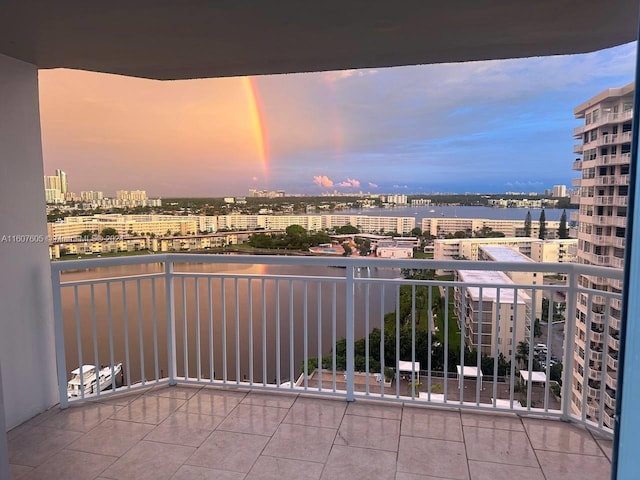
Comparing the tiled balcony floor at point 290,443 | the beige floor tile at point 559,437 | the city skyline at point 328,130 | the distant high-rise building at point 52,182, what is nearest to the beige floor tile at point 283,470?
the tiled balcony floor at point 290,443

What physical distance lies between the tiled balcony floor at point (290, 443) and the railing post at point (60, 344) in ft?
0.40

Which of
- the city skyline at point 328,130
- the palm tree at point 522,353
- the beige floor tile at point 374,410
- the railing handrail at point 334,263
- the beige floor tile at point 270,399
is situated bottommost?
the beige floor tile at point 374,410

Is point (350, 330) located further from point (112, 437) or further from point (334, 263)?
point (112, 437)

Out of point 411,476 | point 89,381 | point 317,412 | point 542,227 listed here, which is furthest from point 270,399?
point 542,227

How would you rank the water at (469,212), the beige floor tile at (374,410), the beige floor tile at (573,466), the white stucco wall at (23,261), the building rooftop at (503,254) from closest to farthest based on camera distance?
the beige floor tile at (573,466) < the white stucco wall at (23,261) < the building rooftop at (503,254) < the beige floor tile at (374,410) < the water at (469,212)

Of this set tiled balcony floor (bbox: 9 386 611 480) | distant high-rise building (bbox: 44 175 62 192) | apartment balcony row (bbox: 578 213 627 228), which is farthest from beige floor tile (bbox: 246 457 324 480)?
distant high-rise building (bbox: 44 175 62 192)

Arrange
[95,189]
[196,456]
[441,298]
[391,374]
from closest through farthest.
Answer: [196,456] < [441,298] < [391,374] < [95,189]

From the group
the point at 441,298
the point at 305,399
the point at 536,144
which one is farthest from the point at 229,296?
the point at 536,144

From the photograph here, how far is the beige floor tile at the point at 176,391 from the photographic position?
338 cm

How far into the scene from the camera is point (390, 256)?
312 cm

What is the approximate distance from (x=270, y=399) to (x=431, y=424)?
4.22 ft

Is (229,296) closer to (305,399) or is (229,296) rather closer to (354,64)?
(305,399)

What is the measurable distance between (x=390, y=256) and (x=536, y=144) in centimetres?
A: 247

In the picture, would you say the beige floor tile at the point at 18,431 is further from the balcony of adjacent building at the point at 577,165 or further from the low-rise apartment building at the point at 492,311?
the balcony of adjacent building at the point at 577,165
